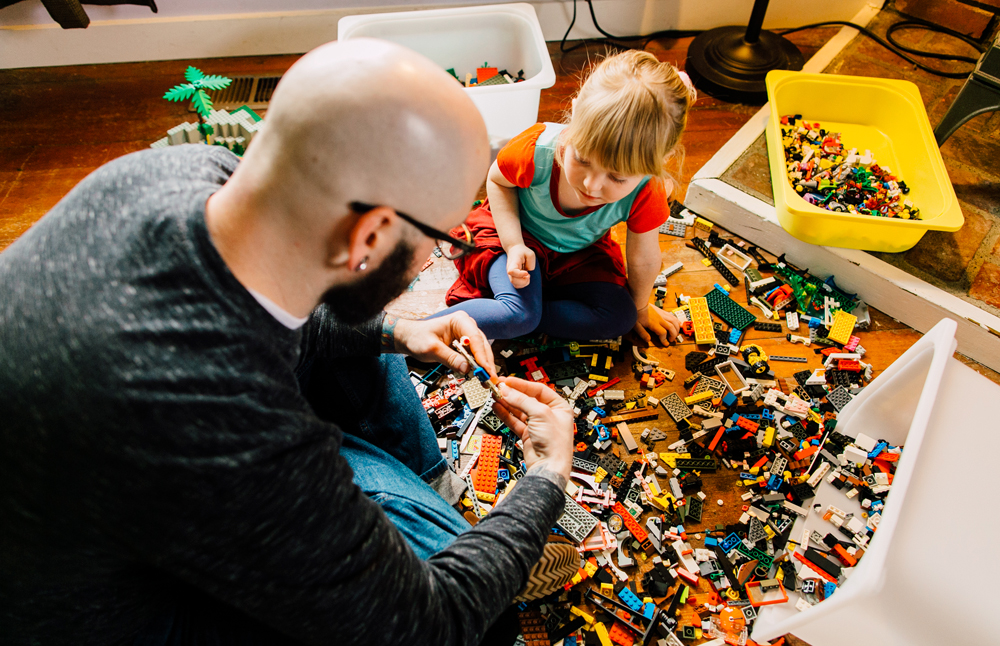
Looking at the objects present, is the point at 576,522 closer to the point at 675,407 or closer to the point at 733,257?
the point at 675,407

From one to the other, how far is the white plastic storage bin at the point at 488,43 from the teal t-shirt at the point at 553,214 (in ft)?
1.13


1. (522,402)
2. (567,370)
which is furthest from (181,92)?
(522,402)

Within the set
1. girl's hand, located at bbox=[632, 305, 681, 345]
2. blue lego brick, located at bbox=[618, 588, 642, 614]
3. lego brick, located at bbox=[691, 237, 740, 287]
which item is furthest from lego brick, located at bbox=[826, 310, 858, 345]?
blue lego brick, located at bbox=[618, 588, 642, 614]

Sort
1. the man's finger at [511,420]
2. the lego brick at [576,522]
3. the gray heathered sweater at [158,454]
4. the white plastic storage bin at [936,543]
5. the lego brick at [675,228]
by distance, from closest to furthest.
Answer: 1. the gray heathered sweater at [158,454]
2. the white plastic storage bin at [936,543]
3. the man's finger at [511,420]
4. the lego brick at [576,522]
5. the lego brick at [675,228]

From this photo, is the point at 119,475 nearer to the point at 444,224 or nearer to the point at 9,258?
the point at 9,258

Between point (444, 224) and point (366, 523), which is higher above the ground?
point (444, 224)

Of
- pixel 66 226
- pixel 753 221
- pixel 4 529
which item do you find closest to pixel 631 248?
pixel 753 221

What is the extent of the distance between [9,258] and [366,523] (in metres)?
0.47

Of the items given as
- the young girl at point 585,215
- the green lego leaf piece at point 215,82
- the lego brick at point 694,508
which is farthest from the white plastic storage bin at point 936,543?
the green lego leaf piece at point 215,82

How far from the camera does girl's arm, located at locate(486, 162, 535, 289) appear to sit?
4.44 feet

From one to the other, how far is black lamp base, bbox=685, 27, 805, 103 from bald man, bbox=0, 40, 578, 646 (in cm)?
172

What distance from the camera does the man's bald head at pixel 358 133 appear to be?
612 millimetres

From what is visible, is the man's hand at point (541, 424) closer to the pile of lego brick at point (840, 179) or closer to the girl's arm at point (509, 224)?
the girl's arm at point (509, 224)

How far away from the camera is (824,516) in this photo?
1287 millimetres
